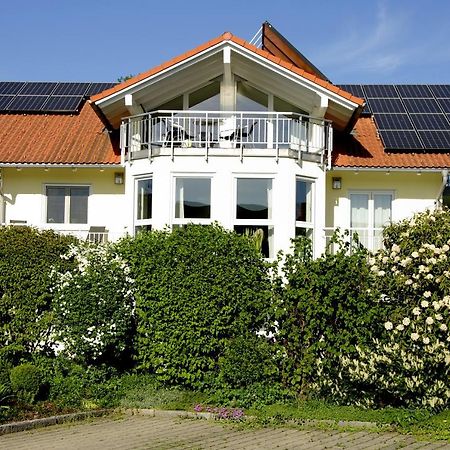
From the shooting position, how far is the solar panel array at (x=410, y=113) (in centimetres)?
1928

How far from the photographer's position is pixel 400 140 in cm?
1939

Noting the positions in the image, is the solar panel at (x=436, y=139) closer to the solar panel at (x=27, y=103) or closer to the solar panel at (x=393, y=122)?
the solar panel at (x=393, y=122)

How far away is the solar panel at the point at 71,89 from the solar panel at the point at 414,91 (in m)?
10.5

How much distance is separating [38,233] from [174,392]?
173 inches

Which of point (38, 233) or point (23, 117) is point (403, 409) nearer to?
point (38, 233)

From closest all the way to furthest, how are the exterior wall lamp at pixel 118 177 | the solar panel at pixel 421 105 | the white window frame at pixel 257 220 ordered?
1. the white window frame at pixel 257 220
2. the exterior wall lamp at pixel 118 177
3. the solar panel at pixel 421 105

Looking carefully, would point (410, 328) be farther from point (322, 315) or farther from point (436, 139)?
point (436, 139)

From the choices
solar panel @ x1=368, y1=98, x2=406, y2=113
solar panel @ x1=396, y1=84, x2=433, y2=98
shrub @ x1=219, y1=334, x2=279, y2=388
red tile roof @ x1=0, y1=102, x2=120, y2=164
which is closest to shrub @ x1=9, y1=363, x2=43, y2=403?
shrub @ x1=219, y1=334, x2=279, y2=388

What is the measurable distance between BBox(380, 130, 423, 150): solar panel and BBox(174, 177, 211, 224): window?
529 cm

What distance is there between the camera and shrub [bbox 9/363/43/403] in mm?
13094

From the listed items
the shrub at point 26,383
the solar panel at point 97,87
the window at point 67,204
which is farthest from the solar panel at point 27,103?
the shrub at point 26,383

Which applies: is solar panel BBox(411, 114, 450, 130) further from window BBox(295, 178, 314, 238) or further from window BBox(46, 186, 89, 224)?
window BBox(46, 186, 89, 224)

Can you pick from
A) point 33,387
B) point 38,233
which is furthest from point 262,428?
point 38,233

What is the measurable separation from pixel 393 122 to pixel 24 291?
459 inches
